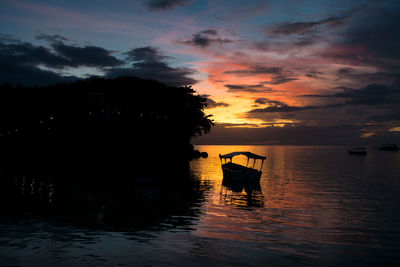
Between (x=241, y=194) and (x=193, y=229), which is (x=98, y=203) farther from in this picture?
(x=241, y=194)

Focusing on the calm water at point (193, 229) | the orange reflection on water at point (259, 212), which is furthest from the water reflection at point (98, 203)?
the orange reflection on water at point (259, 212)

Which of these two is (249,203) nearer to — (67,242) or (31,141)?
(67,242)

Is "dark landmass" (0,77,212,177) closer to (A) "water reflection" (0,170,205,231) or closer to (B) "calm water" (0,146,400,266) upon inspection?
(A) "water reflection" (0,170,205,231)

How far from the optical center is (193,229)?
23641 millimetres

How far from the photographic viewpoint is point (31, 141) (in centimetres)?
9112

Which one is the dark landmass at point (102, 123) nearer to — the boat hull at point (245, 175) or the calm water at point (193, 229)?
the boat hull at point (245, 175)

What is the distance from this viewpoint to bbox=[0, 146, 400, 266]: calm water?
57.8 ft

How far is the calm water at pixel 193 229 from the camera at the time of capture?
17.6m

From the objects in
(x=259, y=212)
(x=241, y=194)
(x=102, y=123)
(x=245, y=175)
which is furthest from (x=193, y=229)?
(x=102, y=123)

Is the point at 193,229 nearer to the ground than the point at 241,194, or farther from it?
farther from it

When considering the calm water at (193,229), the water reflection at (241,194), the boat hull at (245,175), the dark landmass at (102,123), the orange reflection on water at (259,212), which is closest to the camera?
the calm water at (193,229)

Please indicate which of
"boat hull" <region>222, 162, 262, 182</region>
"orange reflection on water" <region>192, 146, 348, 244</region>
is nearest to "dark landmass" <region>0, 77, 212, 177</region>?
"boat hull" <region>222, 162, 262, 182</region>

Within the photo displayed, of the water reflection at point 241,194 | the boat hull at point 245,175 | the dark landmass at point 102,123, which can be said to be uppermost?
the dark landmass at point 102,123

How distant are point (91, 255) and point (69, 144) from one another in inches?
2918
